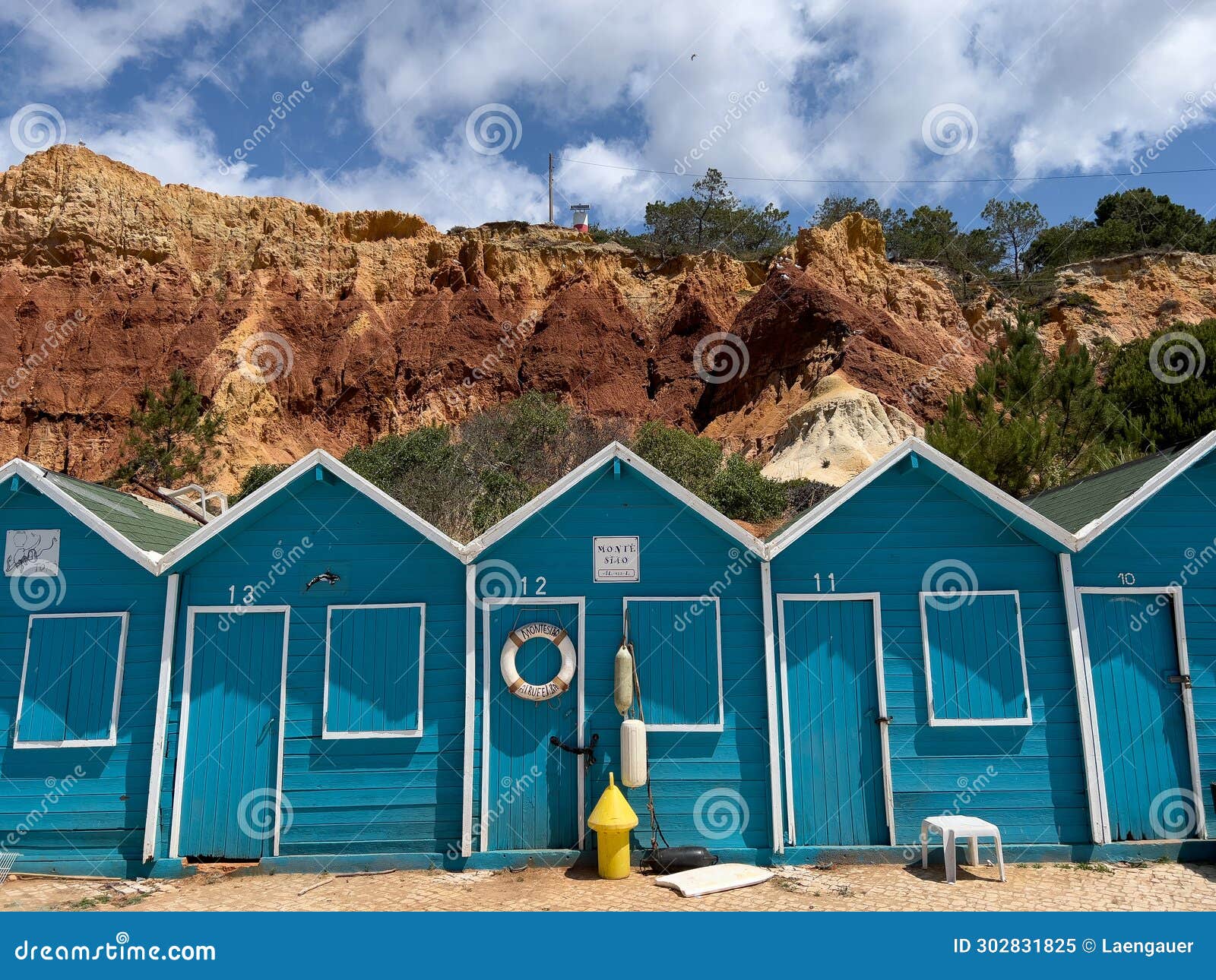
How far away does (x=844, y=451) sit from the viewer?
111 ft

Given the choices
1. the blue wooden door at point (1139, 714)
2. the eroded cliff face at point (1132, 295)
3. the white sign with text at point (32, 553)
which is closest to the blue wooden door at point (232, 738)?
the white sign with text at point (32, 553)

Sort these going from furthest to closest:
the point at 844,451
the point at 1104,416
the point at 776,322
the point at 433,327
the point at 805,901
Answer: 1. the point at 433,327
2. the point at 776,322
3. the point at 844,451
4. the point at 1104,416
5. the point at 805,901

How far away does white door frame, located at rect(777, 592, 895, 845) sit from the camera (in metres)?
8.77

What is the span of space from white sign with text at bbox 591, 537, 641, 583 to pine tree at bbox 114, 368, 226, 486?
27.2 meters

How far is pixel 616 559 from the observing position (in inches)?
360

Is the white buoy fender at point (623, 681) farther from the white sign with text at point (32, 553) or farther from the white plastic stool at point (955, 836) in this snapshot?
the white sign with text at point (32, 553)

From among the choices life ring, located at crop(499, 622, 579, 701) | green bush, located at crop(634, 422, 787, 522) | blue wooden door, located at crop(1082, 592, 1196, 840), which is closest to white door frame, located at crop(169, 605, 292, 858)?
life ring, located at crop(499, 622, 579, 701)

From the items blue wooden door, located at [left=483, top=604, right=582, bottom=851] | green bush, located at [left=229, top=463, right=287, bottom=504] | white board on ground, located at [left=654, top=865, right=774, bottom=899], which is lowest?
white board on ground, located at [left=654, top=865, right=774, bottom=899]

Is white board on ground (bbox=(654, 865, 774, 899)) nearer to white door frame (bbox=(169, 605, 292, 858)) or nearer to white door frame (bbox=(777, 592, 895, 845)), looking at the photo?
white door frame (bbox=(777, 592, 895, 845))

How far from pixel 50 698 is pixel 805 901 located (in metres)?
7.85

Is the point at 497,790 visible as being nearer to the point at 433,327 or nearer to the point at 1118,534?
the point at 1118,534

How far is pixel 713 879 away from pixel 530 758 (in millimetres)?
2146

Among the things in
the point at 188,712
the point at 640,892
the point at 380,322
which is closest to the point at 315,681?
the point at 188,712

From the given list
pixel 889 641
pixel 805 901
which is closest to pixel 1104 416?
pixel 889 641
